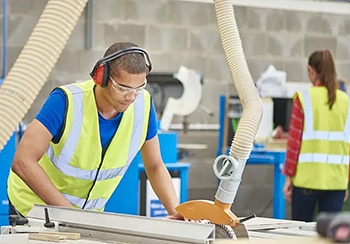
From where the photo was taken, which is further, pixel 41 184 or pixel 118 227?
pixel 41 184

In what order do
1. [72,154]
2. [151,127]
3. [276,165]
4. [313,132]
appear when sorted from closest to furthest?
[72,154], [151,127], [313,132], [276,165]

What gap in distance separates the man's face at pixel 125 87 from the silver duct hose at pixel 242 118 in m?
0.48

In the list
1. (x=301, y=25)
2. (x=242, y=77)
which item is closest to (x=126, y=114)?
(x=242, y=77)

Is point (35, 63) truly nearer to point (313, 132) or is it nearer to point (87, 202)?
point (87, 202)

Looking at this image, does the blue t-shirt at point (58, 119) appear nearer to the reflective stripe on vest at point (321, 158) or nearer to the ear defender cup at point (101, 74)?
the ear defender cup at point (101, 74)

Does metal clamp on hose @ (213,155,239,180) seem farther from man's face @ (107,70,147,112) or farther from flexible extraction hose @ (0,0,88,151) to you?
flexible extraction hose @ (0,0,88,151)

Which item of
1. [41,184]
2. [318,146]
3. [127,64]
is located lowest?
[41,184]

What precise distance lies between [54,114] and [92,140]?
17 centimetres

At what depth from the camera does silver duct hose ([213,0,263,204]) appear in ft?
7.05

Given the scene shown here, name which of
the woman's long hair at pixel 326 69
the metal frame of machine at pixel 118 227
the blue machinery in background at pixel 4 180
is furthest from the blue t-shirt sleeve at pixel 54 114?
the woman's long hair at pixel 326 69

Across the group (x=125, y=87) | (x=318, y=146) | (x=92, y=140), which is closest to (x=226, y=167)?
(x=125, y=87)

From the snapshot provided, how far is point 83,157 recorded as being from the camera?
2.69m

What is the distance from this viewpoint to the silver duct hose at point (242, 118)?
2.15m

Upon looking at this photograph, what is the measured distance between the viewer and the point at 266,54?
7.77 metres
